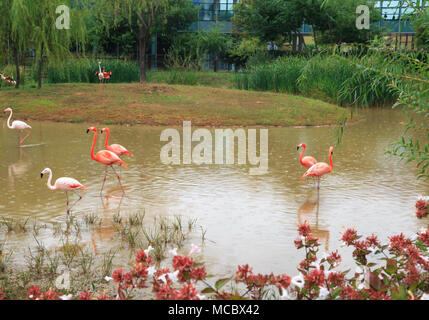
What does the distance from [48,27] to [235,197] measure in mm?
14051

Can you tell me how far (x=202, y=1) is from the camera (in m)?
45.4

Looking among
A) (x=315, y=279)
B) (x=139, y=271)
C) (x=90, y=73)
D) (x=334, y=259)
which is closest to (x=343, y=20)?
(x=90, y=73)

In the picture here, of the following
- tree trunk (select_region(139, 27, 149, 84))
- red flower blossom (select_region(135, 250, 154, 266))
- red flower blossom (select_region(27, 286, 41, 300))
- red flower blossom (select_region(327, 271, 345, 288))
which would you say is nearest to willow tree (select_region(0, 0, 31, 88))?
tree trunk (select_region(139, 27, 149, 84))

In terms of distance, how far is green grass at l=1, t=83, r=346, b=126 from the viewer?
16562mm

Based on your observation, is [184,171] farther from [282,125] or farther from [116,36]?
[116,36]

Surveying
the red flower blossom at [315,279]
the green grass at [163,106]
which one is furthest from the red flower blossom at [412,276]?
the green grass at [163,106]

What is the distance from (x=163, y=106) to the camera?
704 inches

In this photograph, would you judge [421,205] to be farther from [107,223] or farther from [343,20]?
[343,20]

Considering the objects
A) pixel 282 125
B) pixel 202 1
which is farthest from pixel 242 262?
pixel 202 1

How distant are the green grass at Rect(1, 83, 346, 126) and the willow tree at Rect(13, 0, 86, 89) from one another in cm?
143

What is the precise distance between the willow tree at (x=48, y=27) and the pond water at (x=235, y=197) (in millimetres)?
7670

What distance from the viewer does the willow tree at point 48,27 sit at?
19.1 metres

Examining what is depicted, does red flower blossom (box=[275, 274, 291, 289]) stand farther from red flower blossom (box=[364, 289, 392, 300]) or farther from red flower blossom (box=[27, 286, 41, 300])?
red flower blossom (box=[27, 286, 41, 300])

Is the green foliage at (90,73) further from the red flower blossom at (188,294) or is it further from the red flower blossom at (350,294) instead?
the red flower blossom at (188,294)
